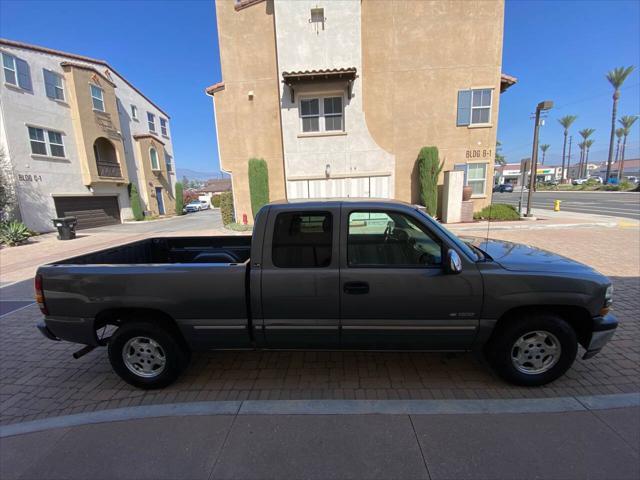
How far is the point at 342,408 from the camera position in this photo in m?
2.63

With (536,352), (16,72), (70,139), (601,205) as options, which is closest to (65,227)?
(70,139)

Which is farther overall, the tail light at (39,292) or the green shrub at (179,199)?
the green shrub at (179,199)

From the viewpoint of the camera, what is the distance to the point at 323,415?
Result: 101 inches

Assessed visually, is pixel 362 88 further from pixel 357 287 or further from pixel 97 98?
pixel 97 98

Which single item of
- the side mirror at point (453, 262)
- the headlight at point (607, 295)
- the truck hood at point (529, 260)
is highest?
the side mirror at point (453, 262)

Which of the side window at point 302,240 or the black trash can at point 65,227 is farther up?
the side window at point 302,240

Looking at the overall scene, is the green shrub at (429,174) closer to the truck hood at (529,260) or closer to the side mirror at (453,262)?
the truck hood at (529,260)

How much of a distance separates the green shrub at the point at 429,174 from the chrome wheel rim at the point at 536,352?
445 inches

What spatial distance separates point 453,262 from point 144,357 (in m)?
3.05

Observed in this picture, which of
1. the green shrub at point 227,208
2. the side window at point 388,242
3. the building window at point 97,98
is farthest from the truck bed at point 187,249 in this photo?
the building window at point 97,98

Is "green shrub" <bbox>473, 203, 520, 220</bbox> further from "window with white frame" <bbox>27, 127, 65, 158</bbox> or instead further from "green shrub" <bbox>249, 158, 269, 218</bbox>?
"window with white frame" <bbox>27, 127, 65, 158</bbox>

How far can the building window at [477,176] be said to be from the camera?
46.6 feet

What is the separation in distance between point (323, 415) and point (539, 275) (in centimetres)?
221

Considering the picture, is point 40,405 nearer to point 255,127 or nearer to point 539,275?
point 539,275
